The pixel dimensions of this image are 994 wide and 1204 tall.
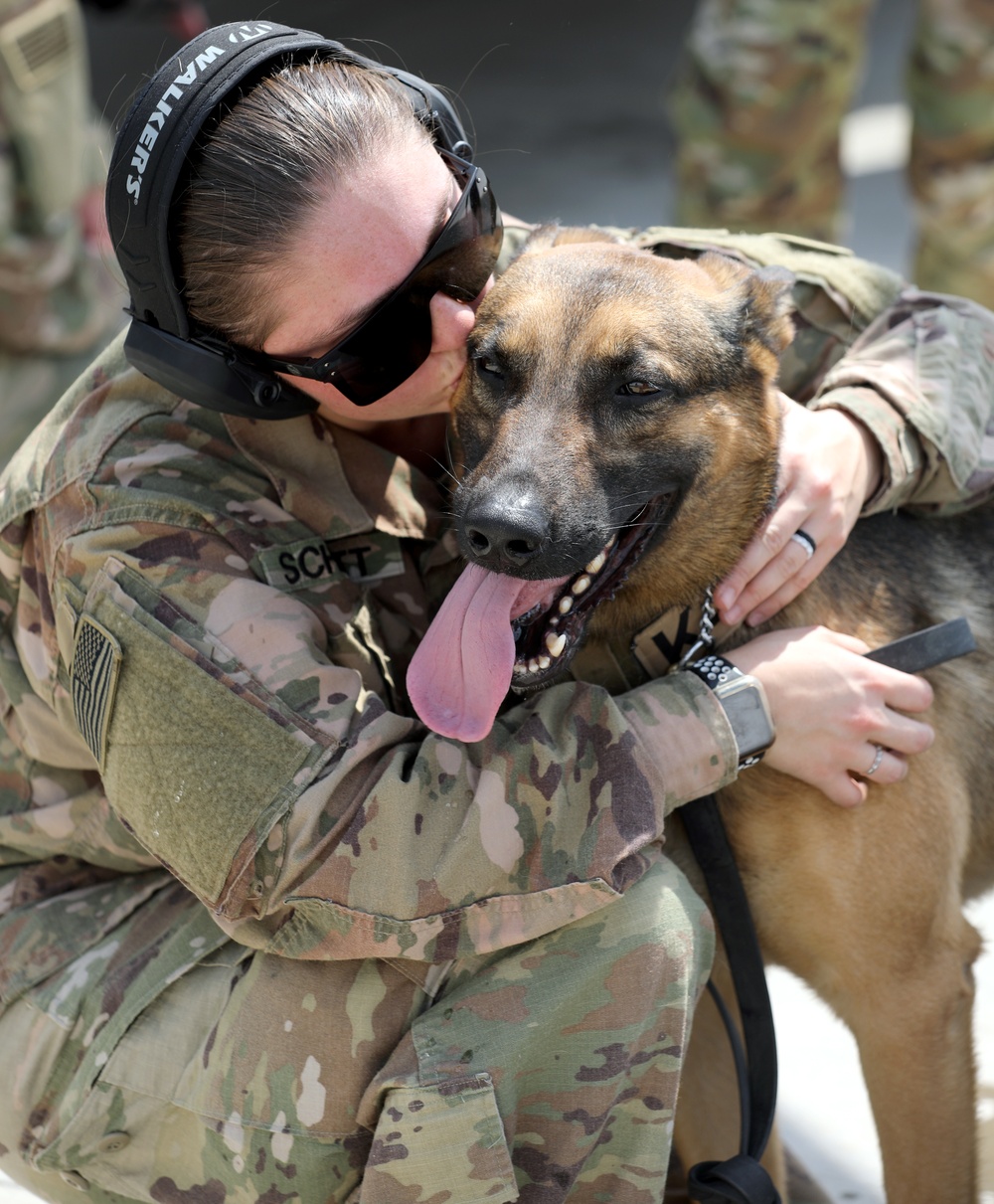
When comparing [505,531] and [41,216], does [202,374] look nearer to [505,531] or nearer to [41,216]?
[505,531]

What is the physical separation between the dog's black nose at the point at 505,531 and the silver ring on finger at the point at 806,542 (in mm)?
573

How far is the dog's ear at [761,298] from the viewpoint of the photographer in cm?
230

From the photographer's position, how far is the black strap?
215cm

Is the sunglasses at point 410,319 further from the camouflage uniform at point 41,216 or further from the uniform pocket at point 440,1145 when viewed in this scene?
the camouflage uniform at point 41,216

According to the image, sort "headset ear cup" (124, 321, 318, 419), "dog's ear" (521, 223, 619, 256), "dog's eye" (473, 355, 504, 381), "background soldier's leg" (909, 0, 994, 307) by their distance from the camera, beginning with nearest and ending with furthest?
"headset ear cup" (124, 321, 318, 419), "dog's eye" (473, 355, 504, 381), "dog's ear" (521, 223, 619, 256), "background soldier's leg" (909, 0, 994, 307)

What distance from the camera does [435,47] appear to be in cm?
916

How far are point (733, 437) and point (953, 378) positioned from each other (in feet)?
1.74

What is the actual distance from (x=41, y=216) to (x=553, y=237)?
3.58m

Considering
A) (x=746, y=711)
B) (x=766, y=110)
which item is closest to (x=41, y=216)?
(x=766, y=110)

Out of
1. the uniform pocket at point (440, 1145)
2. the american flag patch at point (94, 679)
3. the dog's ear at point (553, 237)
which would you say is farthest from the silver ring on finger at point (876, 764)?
the american flag patch at point (94, 679)

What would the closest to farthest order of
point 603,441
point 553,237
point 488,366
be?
1. point 603,441
2. point 488,366
3. point 553,237

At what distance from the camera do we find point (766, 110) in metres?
4.76

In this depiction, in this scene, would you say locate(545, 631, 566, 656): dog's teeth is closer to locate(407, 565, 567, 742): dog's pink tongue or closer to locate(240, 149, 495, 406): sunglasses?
locate(407, 565, 567, 742): dog's pink tongue

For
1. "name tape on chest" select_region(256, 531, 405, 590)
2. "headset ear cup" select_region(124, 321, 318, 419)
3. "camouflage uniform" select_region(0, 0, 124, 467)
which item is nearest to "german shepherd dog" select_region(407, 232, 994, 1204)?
"name tape on chest" select_region(256, 531, 405, 590)
